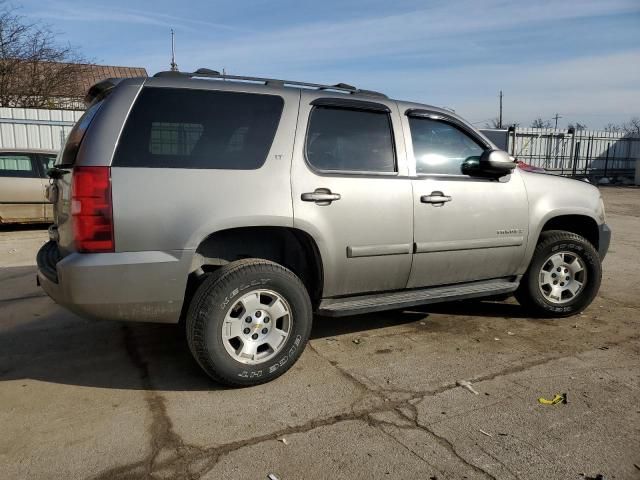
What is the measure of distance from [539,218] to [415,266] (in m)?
1.34

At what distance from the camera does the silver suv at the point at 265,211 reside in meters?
3.00

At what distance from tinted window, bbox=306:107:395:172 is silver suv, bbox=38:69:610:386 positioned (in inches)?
0.4

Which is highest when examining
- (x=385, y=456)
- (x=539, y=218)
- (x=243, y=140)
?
(x=243, y=140)

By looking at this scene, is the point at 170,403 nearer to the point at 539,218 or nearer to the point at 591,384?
the point at 591,384

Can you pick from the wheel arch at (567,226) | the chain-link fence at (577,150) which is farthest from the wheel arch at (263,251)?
the chain-link fence at (577,150)

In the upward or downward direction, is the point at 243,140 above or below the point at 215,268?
above

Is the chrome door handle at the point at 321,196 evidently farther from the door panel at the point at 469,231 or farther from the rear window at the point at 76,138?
the rear window at the point at 76,138

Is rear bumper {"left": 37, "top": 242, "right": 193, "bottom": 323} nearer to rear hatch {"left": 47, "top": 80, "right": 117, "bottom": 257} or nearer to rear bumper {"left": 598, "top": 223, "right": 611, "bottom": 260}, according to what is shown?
rear hatch {"left": 47, "top": 80, "right": 117, "bottom": 257}

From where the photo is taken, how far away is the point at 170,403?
3.14 metres

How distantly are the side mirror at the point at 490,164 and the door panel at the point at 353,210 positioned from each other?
2.25 feet

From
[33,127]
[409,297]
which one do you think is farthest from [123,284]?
[33,127]

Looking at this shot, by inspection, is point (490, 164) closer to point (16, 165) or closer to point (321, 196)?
point (321, 196)

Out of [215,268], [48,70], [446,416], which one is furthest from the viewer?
[48,70]

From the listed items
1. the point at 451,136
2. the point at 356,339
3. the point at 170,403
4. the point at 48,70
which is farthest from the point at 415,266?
the point at 48,70
